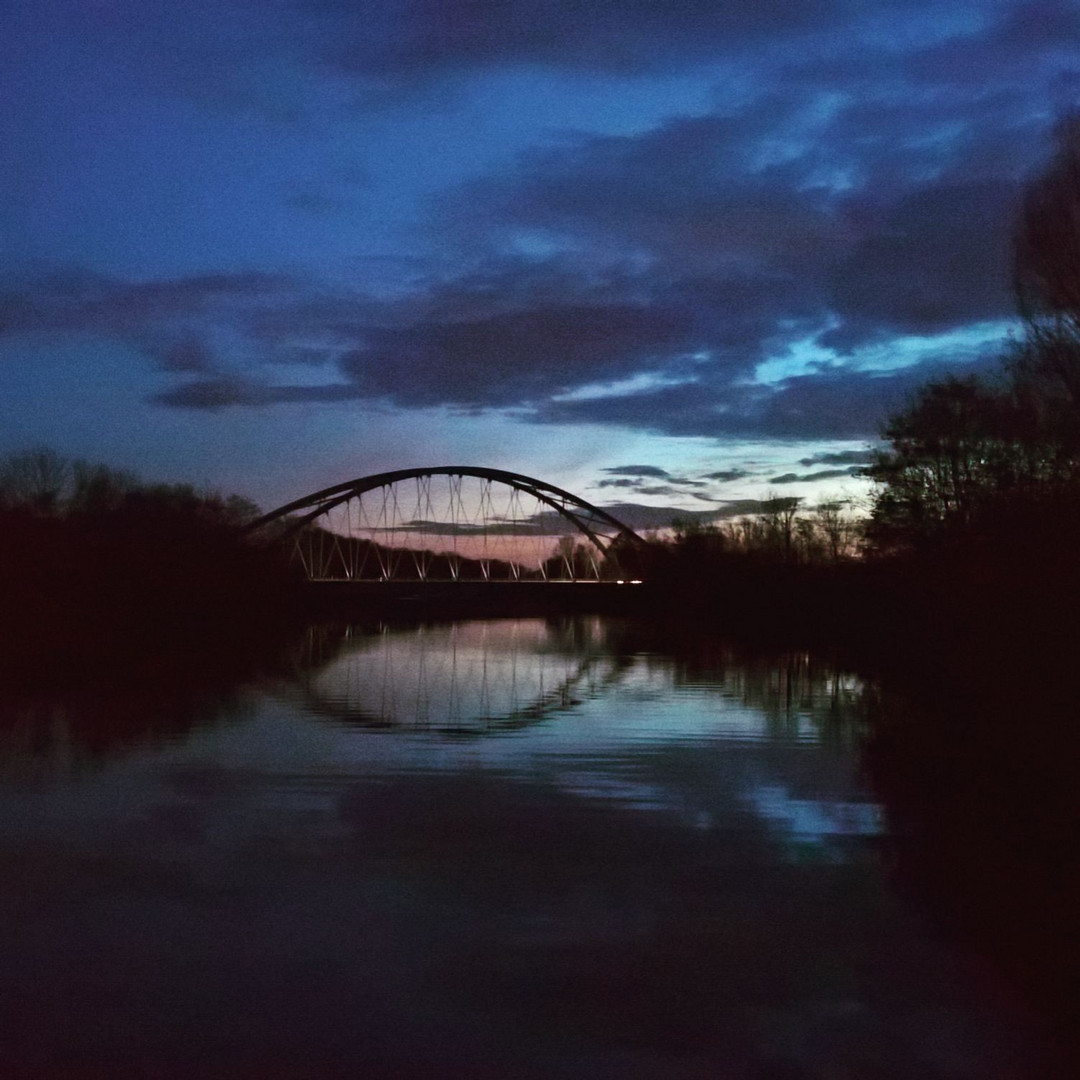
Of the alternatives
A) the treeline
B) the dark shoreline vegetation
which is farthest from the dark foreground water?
the treeline

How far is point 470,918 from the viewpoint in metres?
9.04

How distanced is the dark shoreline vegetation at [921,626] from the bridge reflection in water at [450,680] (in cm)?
220

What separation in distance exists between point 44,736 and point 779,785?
32.4 feet

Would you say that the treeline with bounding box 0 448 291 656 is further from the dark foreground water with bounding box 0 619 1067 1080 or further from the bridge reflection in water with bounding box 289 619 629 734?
the dark foreground water with bounding box 0 619 1067 1080

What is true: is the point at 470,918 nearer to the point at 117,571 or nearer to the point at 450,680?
the point at 450,680

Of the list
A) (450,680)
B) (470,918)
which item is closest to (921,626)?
(450,680)

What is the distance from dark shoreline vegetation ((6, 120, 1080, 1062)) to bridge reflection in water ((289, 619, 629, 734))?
7.23 feet

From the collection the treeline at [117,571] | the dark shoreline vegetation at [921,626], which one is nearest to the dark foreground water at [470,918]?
the dark shoreline vegetation at [921,626]

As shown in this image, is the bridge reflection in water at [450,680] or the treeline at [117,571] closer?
the bridge reflection in water at [450,680]

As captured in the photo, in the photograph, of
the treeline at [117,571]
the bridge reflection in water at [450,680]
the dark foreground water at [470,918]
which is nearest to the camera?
the dark foreground water at [470,918]

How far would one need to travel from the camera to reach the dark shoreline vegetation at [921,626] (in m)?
11.2

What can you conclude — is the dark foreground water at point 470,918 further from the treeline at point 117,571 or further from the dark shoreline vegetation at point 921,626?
the treeline at point 117,571

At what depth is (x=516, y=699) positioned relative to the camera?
28.0 metres

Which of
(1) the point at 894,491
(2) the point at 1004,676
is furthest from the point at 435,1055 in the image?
(1) the point at 894,491
